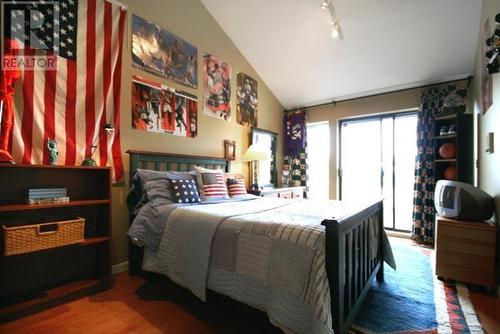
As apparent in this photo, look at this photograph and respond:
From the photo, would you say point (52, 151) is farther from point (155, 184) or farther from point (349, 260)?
point (349, 260)

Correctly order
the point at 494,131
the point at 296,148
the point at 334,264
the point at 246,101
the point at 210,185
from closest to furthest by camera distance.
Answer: the point at 334,264 < the point at 494,131 < the point at 210,185 < the point at 246,101 < the point at 296,148

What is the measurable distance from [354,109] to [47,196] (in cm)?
439

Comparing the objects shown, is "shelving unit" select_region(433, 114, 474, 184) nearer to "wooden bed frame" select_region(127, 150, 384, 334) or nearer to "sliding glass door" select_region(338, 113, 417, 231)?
"sliding glass door" select_region(338, 113, 417, 231)

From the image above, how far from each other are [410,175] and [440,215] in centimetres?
167

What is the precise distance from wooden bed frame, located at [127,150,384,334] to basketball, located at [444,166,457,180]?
5.18 ft

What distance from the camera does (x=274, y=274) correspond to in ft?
4.24

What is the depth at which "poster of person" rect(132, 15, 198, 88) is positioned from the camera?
2.63 m

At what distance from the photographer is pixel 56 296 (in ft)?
5.99

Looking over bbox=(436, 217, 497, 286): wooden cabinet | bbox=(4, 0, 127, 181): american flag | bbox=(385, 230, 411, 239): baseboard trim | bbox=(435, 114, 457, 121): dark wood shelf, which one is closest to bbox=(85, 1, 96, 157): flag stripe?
bbox=(4, 0, 127, 181): american flag

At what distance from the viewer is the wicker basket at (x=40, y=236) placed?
5.28ft

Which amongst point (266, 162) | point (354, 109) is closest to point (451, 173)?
point (354, 109)

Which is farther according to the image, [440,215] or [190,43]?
[190,43]

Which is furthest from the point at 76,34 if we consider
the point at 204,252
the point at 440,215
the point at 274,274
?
the point at 440,215

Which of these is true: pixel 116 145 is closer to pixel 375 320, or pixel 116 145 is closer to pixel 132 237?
pixel 132 237
